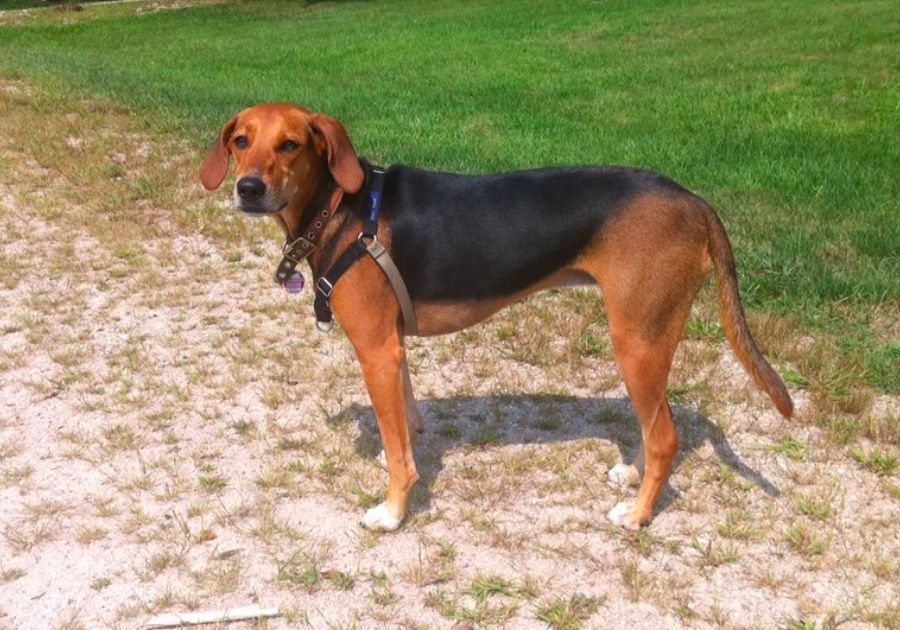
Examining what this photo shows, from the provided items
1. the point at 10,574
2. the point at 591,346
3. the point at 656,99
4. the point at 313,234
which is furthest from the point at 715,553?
the point at 656,99

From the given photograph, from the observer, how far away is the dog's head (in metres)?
3.46

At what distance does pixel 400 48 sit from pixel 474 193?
17190 mm

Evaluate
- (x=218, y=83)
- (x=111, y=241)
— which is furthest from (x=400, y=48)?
(x=111, y=241)

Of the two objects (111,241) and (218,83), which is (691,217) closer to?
(111,241)

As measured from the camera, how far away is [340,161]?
3.60m

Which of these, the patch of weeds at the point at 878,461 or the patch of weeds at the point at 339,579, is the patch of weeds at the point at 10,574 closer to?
the patch of weeds at the point at 339,579

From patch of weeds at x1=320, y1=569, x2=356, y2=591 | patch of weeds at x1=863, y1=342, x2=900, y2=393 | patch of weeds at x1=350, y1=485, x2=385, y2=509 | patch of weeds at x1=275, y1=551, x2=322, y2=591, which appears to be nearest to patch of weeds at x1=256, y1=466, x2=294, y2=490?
patch of weeds at x1=350, y1=485, x2=385, y2=509

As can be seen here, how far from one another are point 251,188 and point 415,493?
5.34ft

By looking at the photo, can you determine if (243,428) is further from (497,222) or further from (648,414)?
(648,414)

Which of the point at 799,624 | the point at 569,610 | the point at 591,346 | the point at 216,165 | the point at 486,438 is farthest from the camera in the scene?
the point at 591,346

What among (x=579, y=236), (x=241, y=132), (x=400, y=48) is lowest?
(x=400, y=48)

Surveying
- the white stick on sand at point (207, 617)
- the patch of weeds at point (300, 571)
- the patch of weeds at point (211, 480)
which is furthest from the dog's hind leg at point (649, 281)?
the patch of weeds at point (211, 480)

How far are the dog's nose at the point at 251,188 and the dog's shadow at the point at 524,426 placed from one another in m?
1.56

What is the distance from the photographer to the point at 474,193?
12.3 feet
